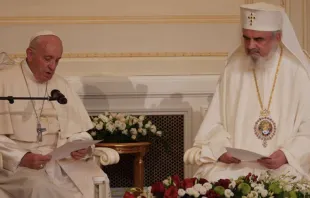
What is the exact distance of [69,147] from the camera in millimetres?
7238

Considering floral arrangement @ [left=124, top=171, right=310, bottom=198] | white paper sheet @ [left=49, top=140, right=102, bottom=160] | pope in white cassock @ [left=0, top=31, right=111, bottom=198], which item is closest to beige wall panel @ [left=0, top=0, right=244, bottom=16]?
pope in white cassock @ [left=0, top=31, right=111, bottom=198]

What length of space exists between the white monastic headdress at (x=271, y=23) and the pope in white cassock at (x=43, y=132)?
4.97ft

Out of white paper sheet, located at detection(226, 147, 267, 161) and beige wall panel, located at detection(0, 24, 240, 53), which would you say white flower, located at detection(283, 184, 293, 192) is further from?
beige wall panel, located at detection(0, 24, 240, 53)

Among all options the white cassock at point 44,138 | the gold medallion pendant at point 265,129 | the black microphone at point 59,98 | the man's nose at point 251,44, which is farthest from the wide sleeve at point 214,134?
the black microphone at point 59,98

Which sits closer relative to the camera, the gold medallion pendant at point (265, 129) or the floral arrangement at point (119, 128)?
the gold medallion pendant at point (265, 129)

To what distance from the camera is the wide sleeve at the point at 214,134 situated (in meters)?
7.39

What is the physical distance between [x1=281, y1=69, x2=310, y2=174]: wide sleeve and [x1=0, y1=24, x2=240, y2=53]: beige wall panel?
6.57 feet

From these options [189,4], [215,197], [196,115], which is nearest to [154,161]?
[196,115]

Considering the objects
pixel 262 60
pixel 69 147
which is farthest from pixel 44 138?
pixel 262 60

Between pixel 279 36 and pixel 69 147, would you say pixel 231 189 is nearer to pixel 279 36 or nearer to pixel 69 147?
pixel 69 147

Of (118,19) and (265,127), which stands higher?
(118,19)

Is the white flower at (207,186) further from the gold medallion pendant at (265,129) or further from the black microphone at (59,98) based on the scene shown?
the gold medallion pendant at (265,129)

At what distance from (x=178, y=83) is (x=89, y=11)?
45.5 inches

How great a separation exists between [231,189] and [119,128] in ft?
9.04
